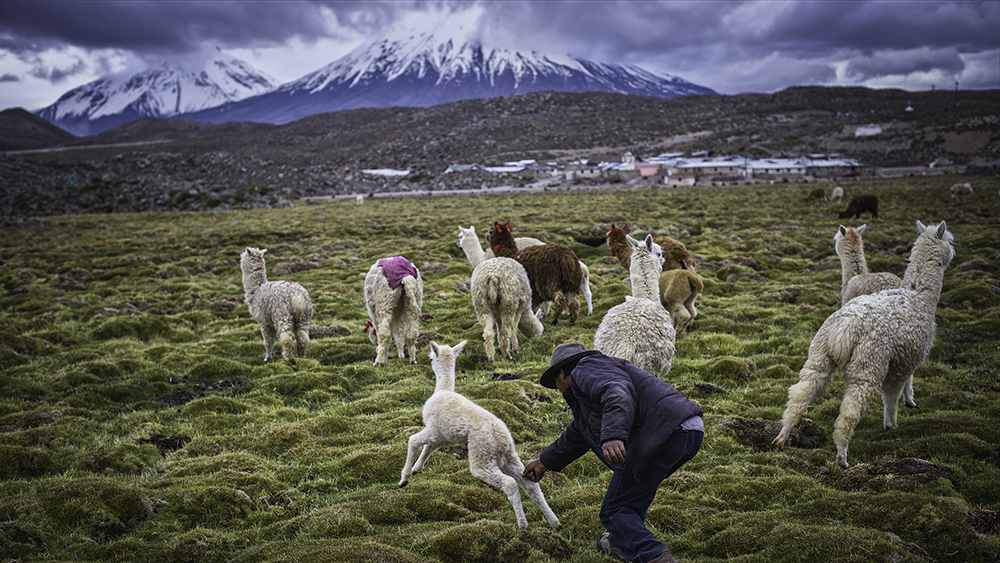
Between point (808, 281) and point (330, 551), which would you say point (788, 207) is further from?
point (330, 551)

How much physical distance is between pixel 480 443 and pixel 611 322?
3342 millimetres

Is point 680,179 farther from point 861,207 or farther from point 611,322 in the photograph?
point 611,322

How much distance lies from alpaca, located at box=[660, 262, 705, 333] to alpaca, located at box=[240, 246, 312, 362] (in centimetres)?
725

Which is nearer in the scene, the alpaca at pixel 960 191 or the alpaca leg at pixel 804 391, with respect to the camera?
the alpaca leg at pixel 804 391

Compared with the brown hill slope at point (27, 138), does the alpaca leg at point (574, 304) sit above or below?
below

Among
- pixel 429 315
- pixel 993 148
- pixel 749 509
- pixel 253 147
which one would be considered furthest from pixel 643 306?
pixel 253 147

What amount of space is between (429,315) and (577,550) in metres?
10.1

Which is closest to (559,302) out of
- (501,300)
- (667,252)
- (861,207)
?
(501,300)

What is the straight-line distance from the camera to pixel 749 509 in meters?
5.40

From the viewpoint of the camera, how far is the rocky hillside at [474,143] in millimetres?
64438

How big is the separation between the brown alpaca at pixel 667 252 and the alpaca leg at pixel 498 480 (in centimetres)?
923

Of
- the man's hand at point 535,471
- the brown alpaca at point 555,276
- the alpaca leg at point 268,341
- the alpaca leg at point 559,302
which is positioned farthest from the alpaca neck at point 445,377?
A: the alpaca leg at point 268,341

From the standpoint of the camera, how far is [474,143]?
129375 mm

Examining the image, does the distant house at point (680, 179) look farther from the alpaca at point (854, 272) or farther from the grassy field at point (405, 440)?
the alpaca at point (854, 272)
